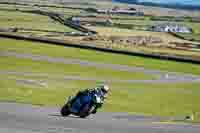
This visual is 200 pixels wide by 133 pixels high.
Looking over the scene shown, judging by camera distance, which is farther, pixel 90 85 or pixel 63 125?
pixel 90 85

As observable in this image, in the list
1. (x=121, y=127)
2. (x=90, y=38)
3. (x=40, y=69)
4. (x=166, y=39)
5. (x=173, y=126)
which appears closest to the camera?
(x=121, y=127)

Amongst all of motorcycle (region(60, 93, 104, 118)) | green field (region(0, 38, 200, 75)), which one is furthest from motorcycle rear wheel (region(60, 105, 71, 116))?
green field (region(0, 38, 200, 75))

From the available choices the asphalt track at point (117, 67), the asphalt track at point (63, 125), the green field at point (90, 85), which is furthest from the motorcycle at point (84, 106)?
the asphalt track at point (117, 67)

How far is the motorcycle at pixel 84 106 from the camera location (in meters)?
25.7

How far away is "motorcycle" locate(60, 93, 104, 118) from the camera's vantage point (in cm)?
2570

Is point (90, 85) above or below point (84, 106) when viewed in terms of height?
below

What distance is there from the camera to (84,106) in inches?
1018

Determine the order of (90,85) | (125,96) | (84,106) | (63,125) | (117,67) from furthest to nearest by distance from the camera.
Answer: (117,67)
(90,85)
(125,96)
(84,106)
(63,125)

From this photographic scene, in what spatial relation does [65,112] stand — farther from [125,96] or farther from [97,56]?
[97,56]

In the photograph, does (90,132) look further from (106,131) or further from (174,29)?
(174,29)

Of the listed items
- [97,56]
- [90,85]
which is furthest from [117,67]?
[90,85]

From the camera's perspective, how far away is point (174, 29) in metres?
175

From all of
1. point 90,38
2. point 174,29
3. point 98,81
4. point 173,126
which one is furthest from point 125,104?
point 174,29

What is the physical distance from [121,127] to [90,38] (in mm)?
94215
